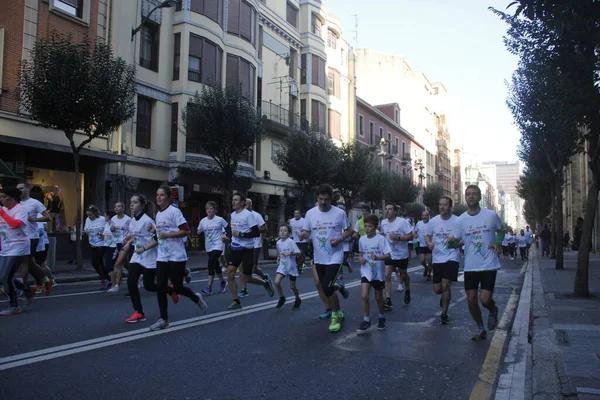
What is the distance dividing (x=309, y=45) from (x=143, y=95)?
51.8ft

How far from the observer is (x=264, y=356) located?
208 inches

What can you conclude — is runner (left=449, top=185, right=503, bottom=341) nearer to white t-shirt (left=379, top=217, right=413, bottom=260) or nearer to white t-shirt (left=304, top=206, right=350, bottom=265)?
white t-shirt (left=304, top=206, right=350, bottom=265)

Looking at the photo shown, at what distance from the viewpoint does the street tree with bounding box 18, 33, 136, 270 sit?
14602 mm

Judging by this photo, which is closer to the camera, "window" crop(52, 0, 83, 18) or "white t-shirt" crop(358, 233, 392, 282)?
"white t-shirt" crop(358, 233, 392, 282)

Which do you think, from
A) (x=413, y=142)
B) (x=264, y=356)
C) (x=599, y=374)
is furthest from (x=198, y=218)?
(x=413, y=142)

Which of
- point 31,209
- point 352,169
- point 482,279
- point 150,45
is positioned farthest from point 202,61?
point 482,279

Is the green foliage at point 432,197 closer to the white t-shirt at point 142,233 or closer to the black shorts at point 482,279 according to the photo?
the white t-shirt at point 142,233

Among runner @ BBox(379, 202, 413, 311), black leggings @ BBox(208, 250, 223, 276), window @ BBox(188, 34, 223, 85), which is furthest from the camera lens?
window @ BBox(188, 34, 223, 85)

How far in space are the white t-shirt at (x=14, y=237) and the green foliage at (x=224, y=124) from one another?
1326cm

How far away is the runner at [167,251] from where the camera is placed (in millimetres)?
6574

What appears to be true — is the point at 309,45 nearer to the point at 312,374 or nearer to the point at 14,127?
the point at 14,127

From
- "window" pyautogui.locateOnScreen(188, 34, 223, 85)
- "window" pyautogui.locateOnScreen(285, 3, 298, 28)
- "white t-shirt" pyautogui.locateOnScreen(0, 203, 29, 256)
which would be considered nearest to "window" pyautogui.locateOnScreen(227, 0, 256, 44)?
"window" pyautogui.locateOnScreen(188, 34, 223, 85)

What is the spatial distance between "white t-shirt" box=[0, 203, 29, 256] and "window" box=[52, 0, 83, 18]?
12.6 meters

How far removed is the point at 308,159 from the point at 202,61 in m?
7.59
